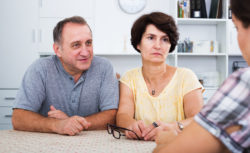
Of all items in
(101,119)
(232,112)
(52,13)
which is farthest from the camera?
(52,13)

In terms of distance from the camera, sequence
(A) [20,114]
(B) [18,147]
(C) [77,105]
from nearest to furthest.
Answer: (B) [18,147] → (A) [20,114] → (C) [77,105]

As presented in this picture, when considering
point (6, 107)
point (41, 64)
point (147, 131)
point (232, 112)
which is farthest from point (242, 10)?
point (6, 107)

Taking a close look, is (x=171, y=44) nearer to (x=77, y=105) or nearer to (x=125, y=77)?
(x=125, y=77)

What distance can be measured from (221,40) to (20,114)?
120 inches

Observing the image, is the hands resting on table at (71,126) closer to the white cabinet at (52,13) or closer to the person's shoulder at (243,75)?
the person's shoulder at (243,75)

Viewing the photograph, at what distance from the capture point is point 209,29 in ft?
13.0

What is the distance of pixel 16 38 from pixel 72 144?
9.79 ft

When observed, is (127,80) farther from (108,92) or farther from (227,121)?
(227,121)

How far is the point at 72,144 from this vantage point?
1.00 meters

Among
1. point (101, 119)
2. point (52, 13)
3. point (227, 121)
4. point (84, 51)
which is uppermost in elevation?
point (52, 13)

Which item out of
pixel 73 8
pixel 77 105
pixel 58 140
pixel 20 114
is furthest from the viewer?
pixel 73 8

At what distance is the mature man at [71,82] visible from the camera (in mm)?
→ 1553

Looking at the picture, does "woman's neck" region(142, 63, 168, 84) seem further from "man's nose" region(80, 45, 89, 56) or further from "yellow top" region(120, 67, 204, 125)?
"man's nose" region(80, 45, 89, 56)

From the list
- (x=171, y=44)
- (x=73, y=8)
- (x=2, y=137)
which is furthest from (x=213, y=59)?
(x=2, y=137)
